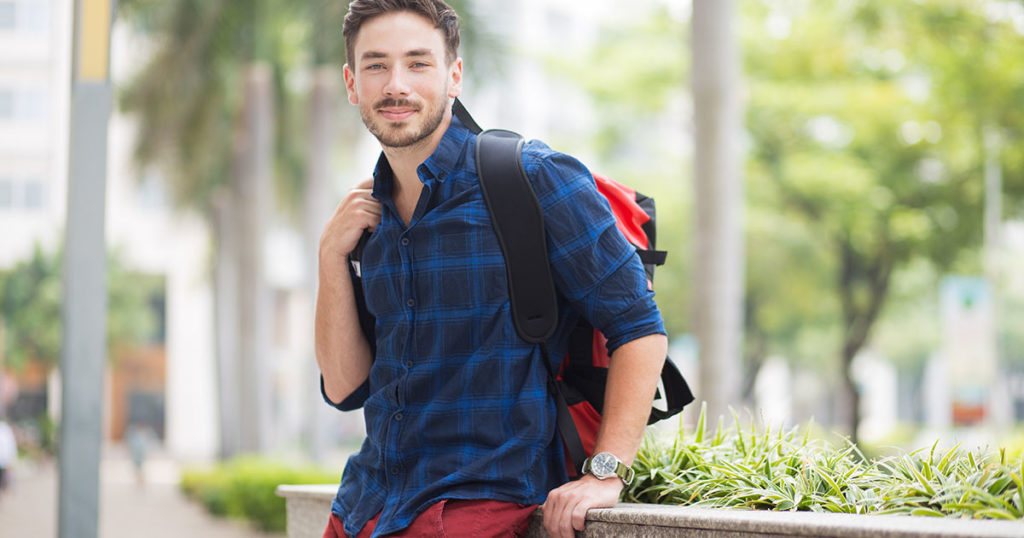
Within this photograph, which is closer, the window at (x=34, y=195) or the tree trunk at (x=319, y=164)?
the tree trunk at (x=319, y=164)

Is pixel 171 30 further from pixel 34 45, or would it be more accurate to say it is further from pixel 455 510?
pixel 34 45

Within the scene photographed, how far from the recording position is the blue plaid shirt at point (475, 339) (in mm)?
2551

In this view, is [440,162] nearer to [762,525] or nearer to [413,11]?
[413,11]

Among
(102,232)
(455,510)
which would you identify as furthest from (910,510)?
(102,232)

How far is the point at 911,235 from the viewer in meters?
22.1

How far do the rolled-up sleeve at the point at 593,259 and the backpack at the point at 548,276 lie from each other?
0.11 ft

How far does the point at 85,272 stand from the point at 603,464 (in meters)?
3.04

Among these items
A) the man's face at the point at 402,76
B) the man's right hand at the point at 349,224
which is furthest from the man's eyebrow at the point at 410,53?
the man's right hand at the point at 349,224

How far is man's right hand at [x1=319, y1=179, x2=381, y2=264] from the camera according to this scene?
2.88m

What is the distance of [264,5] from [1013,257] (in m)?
28.7

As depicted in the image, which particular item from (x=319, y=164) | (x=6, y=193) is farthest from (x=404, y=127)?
(x=6, y=193)

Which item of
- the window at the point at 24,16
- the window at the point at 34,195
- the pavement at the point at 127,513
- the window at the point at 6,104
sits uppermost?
the window at the point at 24,16

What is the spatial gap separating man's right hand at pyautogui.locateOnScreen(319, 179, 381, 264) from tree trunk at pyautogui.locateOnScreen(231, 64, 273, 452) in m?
17.1

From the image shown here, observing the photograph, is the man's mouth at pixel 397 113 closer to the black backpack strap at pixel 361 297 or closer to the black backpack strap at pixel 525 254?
the black backpack strap at pixel 525 254
